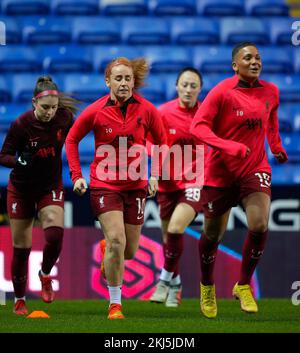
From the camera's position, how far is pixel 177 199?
9.98 meters

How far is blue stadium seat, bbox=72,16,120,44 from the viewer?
1520cm

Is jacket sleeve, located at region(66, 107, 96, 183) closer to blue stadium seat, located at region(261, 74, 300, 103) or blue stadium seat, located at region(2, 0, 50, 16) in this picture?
blue stadium seat, located at region(261, 74, 300, 103)

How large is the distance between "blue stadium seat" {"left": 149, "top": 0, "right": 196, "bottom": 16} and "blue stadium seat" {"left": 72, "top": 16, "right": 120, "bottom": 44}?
813 millimetres

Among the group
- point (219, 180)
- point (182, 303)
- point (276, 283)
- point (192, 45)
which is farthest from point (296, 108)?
point (219, 180)

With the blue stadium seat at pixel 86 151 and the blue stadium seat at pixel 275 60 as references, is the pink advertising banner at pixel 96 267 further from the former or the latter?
the blue stadium seat at pixel 275 60

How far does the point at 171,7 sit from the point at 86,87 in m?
2.51

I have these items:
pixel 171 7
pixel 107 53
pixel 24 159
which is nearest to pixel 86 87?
pixel 107 53

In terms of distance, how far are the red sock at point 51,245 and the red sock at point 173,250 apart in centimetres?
152

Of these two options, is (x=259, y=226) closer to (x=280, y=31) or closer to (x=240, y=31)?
(x=240, y=31)

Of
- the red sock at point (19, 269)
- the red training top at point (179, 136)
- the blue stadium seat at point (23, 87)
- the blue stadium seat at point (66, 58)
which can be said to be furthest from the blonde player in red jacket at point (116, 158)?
the blue stadium seat at point (66, 58)

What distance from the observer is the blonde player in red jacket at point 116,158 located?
25.8 ft

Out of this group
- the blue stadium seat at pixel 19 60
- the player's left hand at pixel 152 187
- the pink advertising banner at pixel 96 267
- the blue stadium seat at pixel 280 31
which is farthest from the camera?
the blue stadium seat at pixel 280 31
